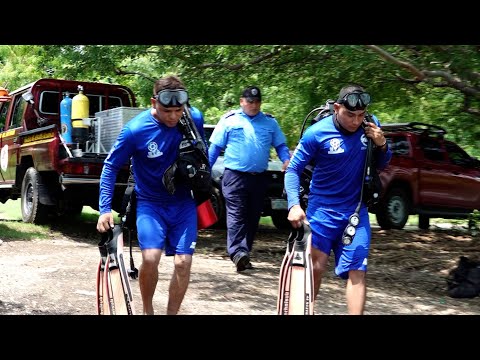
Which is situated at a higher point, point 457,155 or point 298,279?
point 457,155

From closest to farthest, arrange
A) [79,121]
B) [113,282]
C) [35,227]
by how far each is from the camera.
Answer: [113,282] < [79,121] < [35,227]

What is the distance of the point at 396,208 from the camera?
537 inches

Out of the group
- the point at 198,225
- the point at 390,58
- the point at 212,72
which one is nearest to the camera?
the point at 198,225

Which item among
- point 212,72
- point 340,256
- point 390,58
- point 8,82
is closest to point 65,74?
point 212,72

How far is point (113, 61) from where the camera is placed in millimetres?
11172

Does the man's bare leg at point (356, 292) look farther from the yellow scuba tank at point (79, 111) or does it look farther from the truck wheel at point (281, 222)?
the truck wheel at point (281, 222)

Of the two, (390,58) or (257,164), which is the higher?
(390,58)

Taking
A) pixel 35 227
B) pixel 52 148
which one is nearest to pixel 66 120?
pixel 52 148

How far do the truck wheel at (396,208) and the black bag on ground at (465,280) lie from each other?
5.27 metres

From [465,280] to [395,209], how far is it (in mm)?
5741

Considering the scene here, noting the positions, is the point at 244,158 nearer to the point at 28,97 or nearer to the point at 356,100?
the point at 356,100
